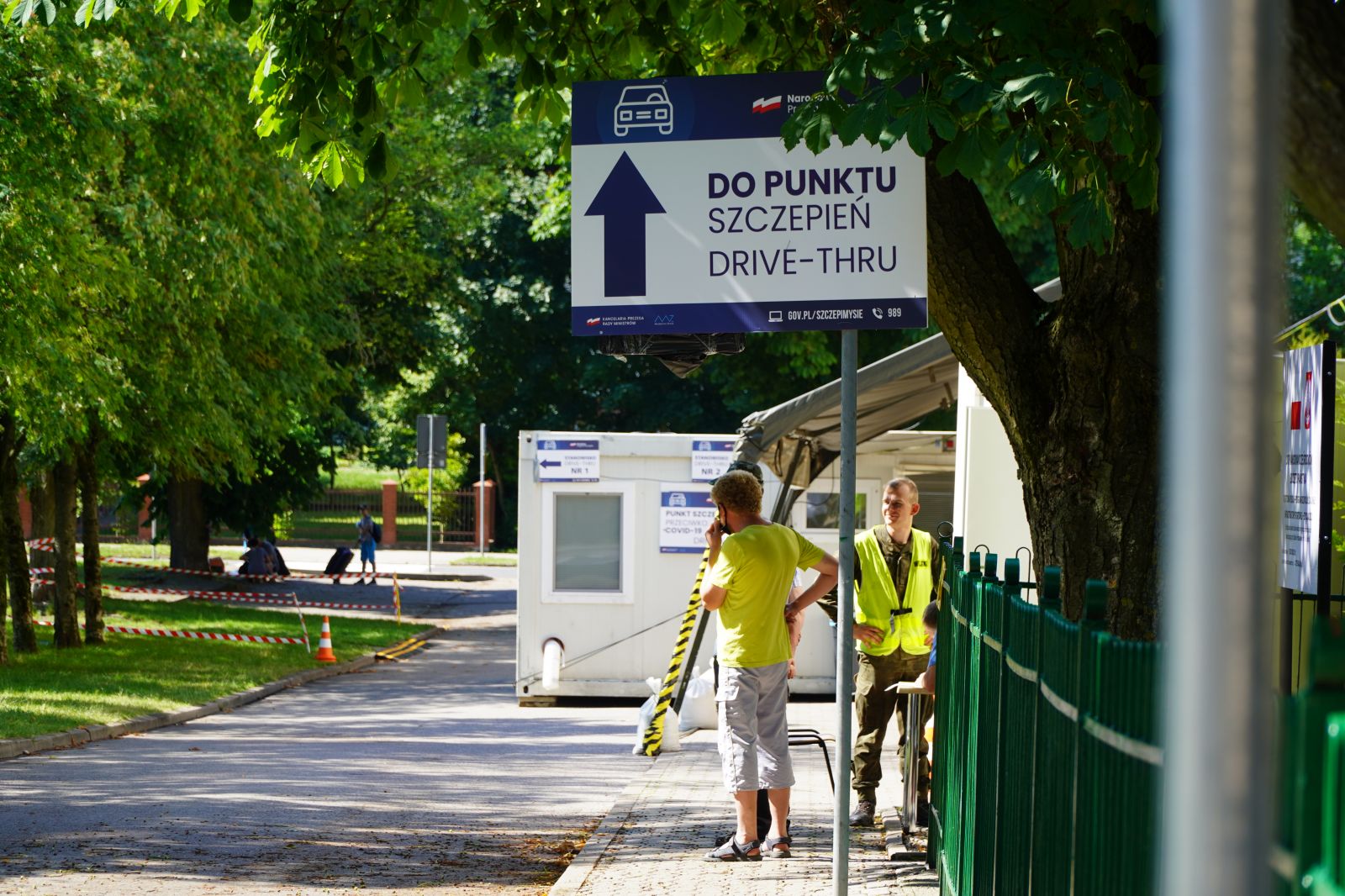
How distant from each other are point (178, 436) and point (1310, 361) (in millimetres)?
15237

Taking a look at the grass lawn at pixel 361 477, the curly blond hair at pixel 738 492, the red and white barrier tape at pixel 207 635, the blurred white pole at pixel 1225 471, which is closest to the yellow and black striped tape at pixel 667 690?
the curly blond hair at pixel 738 492

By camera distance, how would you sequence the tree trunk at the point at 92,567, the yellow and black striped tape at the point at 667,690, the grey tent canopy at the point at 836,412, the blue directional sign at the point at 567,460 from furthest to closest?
1. the tree trunk at the point at 92,567
2. the blue directional sign at the point at 567,460
3. the yellow and black striped tape at the point at 667,690
4. the grey tent canopy at the point at 836,412

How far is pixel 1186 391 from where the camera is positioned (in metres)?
1.06

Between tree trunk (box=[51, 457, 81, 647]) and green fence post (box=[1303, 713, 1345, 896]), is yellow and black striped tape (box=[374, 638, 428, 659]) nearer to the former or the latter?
tree trunk (box=[51, 457, 81, 647])

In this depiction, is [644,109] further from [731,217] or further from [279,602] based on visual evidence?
[279,602]

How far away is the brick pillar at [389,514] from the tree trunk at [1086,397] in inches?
1920

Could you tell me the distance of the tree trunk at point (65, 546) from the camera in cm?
2148

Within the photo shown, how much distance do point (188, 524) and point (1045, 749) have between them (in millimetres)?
33783

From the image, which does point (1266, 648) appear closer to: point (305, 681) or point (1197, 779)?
point (1197, 779)

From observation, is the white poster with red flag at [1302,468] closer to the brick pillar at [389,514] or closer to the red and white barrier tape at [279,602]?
the red and white barrier tape at [279,602]

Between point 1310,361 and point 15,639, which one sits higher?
point 1310,361

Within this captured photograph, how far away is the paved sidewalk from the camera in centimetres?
789

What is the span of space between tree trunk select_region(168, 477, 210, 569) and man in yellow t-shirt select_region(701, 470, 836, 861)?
91.7 ft

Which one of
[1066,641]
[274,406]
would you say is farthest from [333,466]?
[1066,641]
